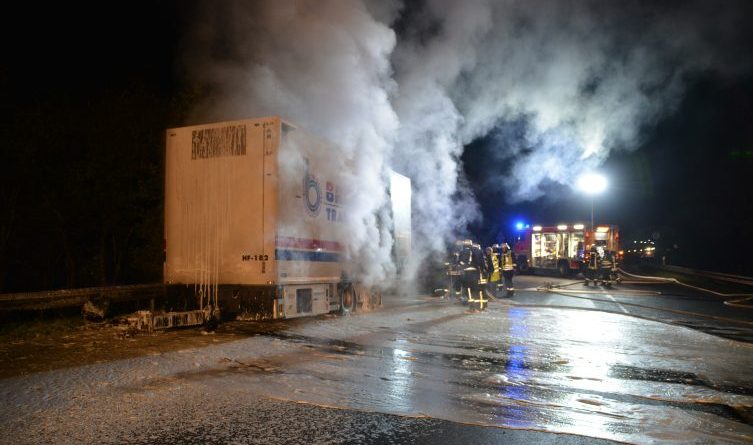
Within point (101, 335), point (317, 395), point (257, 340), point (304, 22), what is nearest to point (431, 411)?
point (317, 395)

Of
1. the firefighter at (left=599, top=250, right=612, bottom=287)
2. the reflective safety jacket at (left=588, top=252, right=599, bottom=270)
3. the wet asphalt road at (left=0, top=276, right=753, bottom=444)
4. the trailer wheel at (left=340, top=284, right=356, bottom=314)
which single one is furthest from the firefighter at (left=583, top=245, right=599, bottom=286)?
the trailer wheel at (left=340, top=284, right=356, bottom=314)

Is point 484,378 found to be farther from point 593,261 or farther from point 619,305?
point 593,261

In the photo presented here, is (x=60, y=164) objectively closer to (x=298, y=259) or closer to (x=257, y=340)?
(x=298, y=259)

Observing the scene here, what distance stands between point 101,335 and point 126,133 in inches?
268

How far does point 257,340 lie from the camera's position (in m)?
7.69

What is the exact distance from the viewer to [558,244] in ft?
95.9

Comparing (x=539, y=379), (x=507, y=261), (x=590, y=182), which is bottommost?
(x=539, y=379)

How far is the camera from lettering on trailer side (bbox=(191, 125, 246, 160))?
9.09 m

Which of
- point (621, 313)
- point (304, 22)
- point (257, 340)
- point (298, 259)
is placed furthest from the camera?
point (621, 313)

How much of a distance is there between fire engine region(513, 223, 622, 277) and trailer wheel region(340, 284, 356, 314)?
18.0 meters

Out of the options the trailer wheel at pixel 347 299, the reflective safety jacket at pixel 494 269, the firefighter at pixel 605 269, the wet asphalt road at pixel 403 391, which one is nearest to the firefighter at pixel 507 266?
the reflective safety jacket at pixel 494 269

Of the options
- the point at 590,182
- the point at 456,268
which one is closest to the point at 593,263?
the point at 590,182

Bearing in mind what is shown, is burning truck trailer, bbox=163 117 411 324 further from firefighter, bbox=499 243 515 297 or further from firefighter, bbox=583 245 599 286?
firefighter, bbox=583 245 599 286

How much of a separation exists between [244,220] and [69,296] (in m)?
3.02
